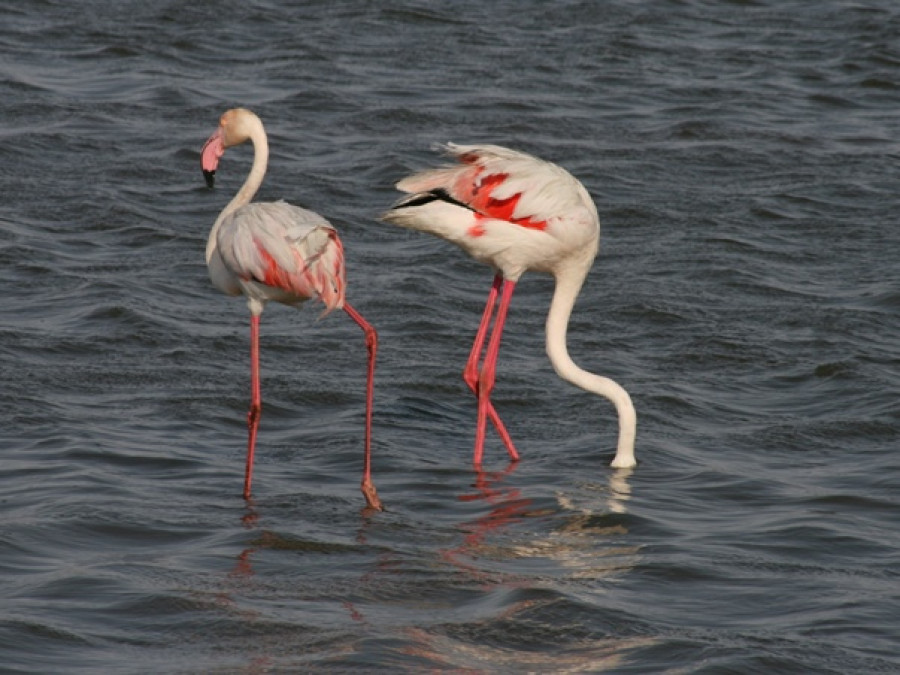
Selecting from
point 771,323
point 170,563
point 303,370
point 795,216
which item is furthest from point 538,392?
point 795,216

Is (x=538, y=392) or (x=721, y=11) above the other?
(x=721, y=11)

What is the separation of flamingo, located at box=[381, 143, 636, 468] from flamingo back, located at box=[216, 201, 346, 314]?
0.72 m

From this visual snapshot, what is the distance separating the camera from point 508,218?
748 centimetres

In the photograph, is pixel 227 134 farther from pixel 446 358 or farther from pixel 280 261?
pixel 446 358

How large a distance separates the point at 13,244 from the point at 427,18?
6.92 metres

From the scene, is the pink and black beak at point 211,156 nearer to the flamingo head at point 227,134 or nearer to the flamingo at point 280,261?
the flamingo head at point 227,134

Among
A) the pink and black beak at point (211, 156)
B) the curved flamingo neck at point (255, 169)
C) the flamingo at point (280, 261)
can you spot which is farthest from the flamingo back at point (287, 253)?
the pink and black beak at point (211, 156)

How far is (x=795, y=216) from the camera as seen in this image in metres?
11.6

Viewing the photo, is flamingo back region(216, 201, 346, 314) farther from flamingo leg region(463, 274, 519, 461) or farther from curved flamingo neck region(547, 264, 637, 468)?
curved flamingo neck region(547, 264, 637, 468)

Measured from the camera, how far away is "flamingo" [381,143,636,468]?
291 inches

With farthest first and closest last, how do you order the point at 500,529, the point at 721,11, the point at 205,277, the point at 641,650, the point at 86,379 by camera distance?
the point at 721,11
the point at 205,277
the point at 86,379
the point at 500,529
the point at 641,650

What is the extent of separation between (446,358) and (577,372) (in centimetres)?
136

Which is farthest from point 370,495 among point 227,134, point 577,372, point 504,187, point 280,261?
point 227,134

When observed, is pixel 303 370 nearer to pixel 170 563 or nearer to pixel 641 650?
pixel 170 563
